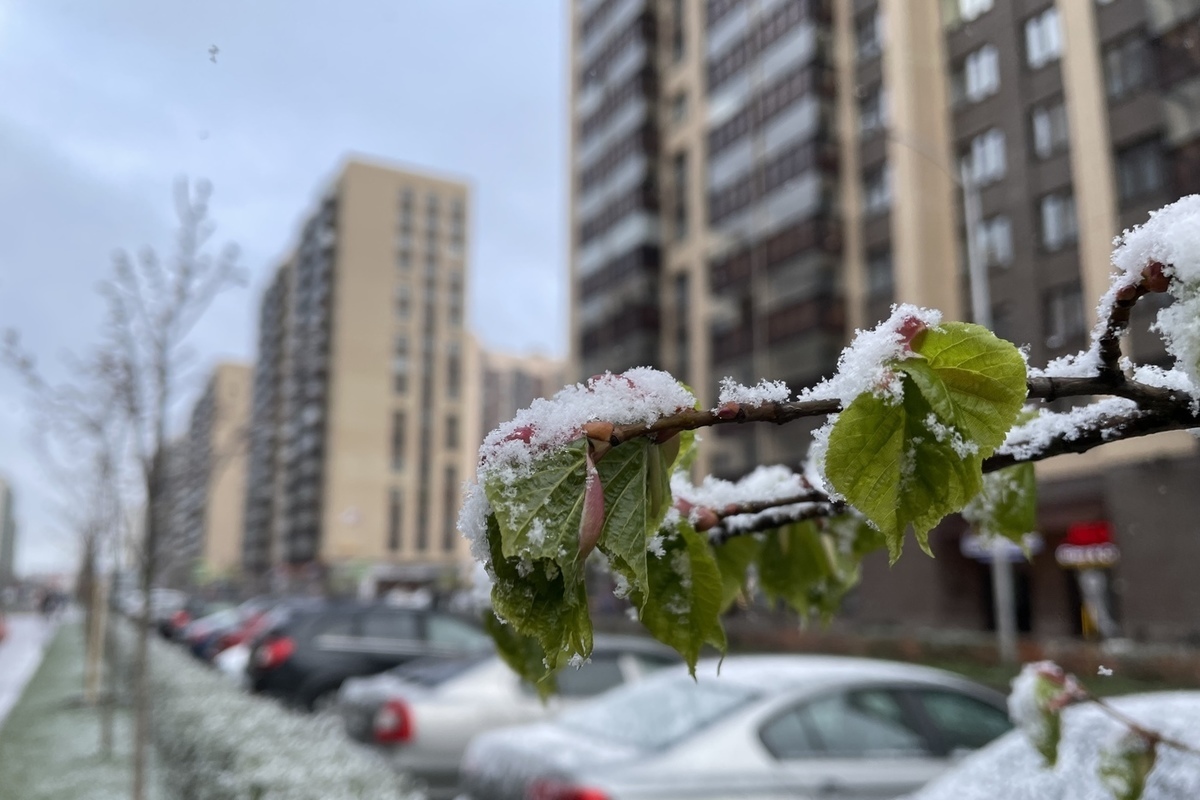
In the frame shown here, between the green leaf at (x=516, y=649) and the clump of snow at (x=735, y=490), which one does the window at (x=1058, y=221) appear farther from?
the green leaf at (x=516, y=649)

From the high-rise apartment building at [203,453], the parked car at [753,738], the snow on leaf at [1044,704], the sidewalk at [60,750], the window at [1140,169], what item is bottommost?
the sidewalk at [60,750]

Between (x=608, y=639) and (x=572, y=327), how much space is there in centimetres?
2966

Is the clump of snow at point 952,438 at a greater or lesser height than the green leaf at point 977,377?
lesser

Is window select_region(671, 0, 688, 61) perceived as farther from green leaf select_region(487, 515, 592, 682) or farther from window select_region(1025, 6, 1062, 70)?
green leaf select_region(487, 515, 592, 682)

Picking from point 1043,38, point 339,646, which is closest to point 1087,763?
point 1043,38

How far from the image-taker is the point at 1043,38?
5934 mm

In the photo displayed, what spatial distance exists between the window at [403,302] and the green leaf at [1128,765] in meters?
76.5

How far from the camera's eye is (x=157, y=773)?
7.27 metres

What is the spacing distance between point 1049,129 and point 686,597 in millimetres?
10951

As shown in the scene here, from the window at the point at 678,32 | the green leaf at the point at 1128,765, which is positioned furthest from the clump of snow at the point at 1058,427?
the window at the point at 678,32

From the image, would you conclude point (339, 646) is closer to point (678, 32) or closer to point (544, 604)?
point (544, 604)

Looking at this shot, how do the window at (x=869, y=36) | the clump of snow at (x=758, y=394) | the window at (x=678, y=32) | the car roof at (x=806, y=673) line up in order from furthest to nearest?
the window at (x=678, y=32) < the window at (x=869, y=36) < the car roof at (x=806, y=673) < the clump of snow at (x=758, y=394)

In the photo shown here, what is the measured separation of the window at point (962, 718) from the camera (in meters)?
5.09

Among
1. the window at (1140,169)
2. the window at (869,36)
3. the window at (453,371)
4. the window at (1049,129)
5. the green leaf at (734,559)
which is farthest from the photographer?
the window at (453,371)
